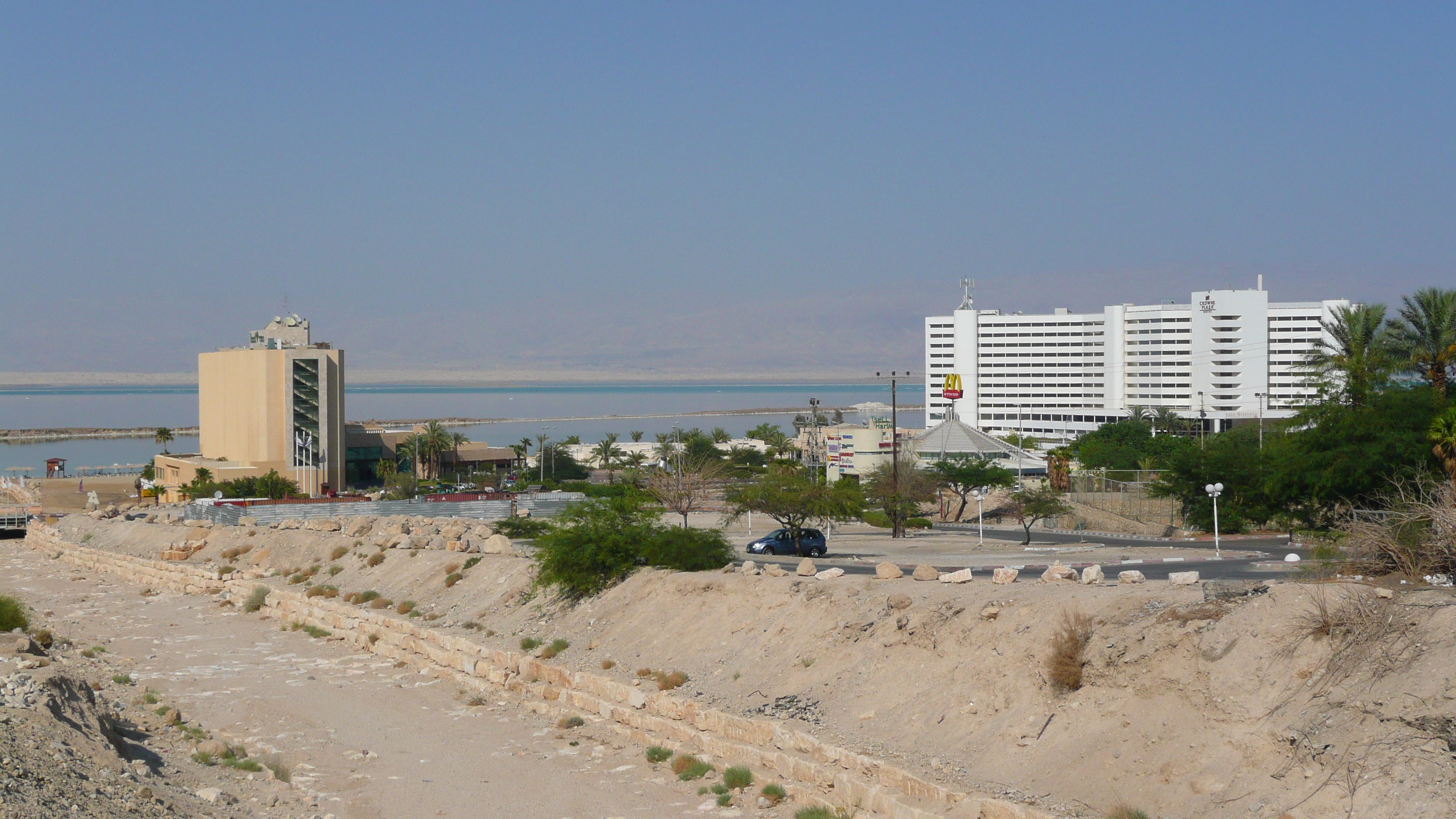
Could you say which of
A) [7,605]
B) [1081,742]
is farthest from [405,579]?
[1081,742]

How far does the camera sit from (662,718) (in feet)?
51.0

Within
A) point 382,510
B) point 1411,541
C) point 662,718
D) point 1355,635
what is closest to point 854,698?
point 662,718

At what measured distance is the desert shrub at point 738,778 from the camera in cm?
1334

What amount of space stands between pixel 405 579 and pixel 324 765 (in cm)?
1144

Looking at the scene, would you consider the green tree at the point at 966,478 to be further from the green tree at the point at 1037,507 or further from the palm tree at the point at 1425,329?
the palm tree at the point at 1425,329

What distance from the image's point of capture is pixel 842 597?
16.7 m

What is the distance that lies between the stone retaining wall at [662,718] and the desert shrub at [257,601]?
0.66m

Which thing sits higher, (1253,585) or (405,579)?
(1253,585)

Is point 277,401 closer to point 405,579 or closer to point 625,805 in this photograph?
point 405,579

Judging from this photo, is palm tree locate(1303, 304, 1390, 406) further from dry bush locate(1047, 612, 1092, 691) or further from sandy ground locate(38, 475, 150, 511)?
sandy ground locate(38, 475, 150, 511)

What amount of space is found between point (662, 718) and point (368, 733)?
4717 mm

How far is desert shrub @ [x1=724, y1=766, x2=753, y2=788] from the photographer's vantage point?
1334cm

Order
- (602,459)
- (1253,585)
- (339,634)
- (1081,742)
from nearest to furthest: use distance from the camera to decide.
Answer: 1. (1081,742)
2. (1253,585)
3. (339,634)
4. (602,459)

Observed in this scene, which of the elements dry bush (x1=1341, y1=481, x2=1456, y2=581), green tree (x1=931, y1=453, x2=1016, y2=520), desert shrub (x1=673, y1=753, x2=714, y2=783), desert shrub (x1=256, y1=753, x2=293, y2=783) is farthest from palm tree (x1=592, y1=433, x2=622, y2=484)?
dry bush (x1=1341, y1=481, x2=1456, y2=581)
